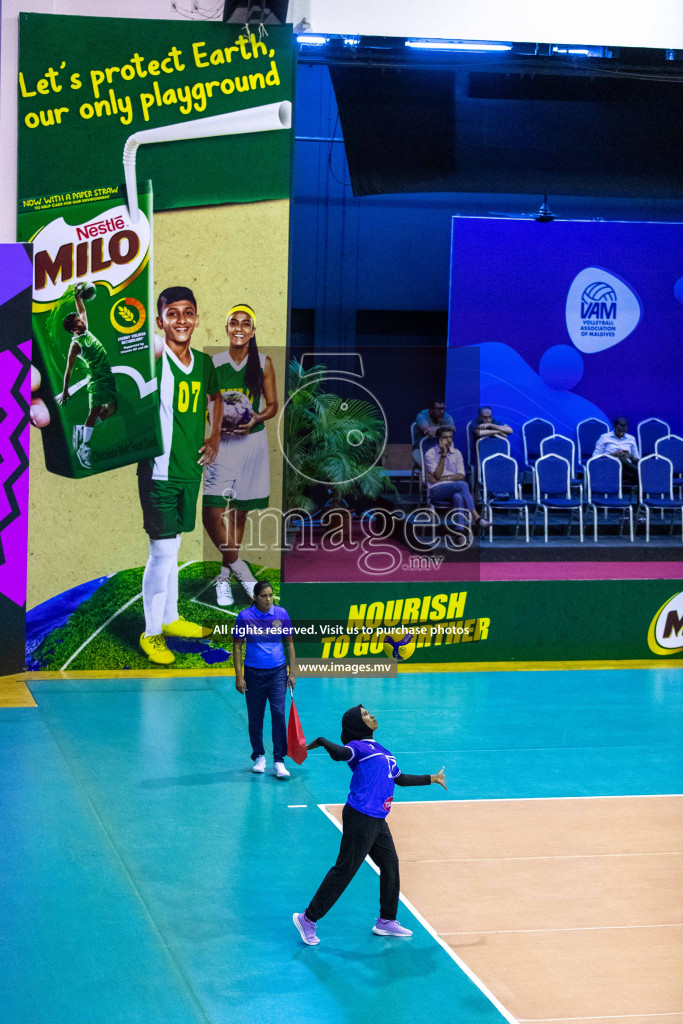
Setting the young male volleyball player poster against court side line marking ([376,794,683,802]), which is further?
the young male volleyball player poster

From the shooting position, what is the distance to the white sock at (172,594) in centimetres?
1342

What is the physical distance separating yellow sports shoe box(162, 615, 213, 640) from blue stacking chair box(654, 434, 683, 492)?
8.06 meters

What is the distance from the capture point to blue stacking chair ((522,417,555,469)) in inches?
731

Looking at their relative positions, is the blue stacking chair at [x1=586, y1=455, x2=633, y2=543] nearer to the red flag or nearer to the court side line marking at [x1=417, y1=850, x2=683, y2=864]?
the court side line marking at [x1=417, y1=850, x2=683, y2=864]

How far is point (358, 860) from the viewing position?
22.4 feet

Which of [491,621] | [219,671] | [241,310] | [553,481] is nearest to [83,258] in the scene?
[241,310]

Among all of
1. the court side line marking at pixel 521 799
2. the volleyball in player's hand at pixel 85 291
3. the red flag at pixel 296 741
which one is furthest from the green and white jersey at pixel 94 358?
the court side line marking at pixel 521 799

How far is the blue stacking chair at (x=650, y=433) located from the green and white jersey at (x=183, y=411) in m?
8.30

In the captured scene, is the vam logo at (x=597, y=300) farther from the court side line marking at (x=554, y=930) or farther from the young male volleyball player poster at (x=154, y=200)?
the court side line marking at (x=554, y=930)

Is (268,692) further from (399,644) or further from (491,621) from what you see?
(491,621)

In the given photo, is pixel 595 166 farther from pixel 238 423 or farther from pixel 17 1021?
pixel 17 1021

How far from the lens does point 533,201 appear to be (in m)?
20.8

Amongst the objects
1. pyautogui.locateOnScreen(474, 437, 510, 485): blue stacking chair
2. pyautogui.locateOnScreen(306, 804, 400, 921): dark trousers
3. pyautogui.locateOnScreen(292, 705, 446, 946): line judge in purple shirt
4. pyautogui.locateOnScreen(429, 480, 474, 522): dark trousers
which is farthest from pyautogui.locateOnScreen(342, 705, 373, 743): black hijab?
pyautogui.locateOnScreen(474, 437, 510, 485): blue stacking chair

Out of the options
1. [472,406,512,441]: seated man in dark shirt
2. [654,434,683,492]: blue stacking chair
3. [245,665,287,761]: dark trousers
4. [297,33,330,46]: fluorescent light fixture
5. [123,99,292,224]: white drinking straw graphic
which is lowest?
[245,665,287,761]: dark trousers
